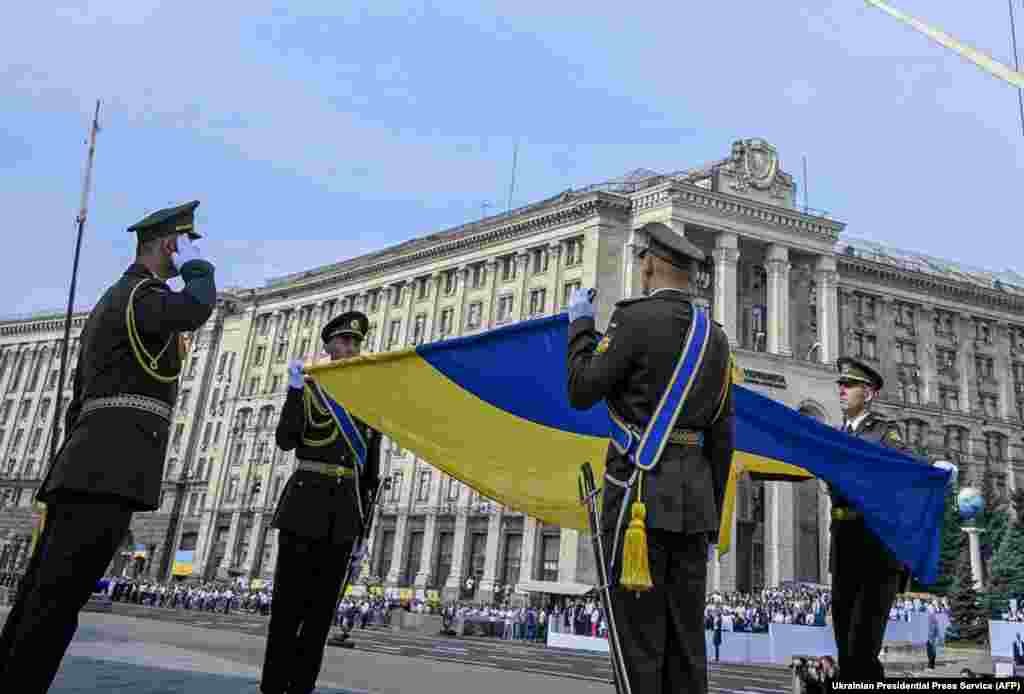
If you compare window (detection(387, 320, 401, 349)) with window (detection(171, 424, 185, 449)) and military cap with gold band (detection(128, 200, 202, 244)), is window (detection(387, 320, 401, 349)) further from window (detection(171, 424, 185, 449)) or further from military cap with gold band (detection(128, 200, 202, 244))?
military cap with gold band (detection(128, 200, 202, 244))

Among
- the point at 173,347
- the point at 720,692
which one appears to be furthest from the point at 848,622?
the point at 720,692

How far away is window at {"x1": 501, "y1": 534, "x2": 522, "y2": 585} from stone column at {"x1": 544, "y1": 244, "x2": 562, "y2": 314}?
14.4 metres

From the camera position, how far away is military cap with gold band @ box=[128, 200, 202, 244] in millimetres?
Answer: 5023

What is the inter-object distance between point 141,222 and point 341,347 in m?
2.09

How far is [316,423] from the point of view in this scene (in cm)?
638

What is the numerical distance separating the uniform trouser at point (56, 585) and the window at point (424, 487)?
5542cm

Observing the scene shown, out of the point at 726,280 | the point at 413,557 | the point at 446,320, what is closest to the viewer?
the point at 726,280

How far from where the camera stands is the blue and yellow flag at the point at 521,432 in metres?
6.58

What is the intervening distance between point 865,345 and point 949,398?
8.49 meters

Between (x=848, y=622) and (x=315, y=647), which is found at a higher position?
(x=848, y=622)

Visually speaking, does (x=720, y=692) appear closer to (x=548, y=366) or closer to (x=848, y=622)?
(x=848, y=622)

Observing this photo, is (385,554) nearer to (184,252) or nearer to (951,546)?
(951,546)

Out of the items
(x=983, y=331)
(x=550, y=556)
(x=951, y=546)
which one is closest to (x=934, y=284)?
(x=983, y=331)

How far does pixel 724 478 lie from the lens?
4.30m
